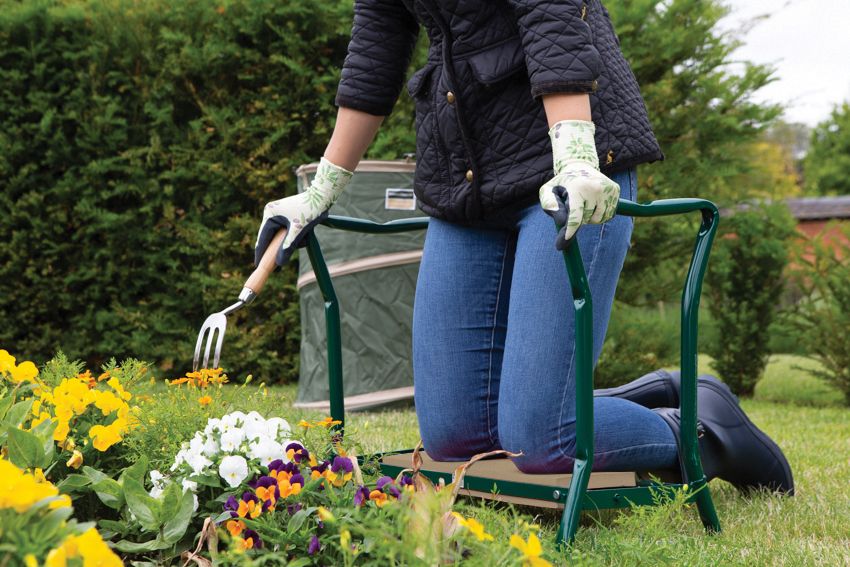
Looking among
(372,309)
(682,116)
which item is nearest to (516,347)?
(372,309)

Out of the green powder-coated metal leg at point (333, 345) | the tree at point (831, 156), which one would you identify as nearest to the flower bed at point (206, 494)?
the green powder-coated metal leg at point (333, 345)

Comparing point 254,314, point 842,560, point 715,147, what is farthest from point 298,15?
point 842,560

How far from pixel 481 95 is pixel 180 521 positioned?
106 centimetres

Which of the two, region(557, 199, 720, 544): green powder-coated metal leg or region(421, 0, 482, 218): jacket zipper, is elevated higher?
region(421, 0, 482, 218): jacket zipper

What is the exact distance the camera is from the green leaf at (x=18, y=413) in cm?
139

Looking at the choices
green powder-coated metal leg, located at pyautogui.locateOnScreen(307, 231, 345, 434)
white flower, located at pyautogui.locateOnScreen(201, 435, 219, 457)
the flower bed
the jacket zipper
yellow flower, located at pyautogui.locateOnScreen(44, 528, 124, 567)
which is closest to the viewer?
yellow flower, located at pyautogui.locateOnScreen(44, 528, 124, 567)

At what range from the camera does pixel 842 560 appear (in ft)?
5.27

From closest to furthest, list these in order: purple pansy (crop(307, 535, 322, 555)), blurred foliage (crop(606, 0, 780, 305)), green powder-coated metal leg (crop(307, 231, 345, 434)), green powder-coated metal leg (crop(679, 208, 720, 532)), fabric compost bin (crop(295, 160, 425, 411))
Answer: purple pansy (crop(307, 535, 322, 555))
green powder-coated metal leg (crop(679, 208, 720, 532))
green powder-coated metal leg (crop(307, 231, 345, 434))
fabric compost bin (crop(295, 160, 425, 411))
blurred foliage (crop(606, 0, 780, 305))

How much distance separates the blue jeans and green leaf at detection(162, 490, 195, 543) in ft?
2.44

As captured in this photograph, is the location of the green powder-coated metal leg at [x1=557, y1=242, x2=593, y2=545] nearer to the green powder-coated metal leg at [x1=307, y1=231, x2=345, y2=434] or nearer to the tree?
the green powder-coated metal leg at [x1=307, y1=231, x2=345, y2=434]

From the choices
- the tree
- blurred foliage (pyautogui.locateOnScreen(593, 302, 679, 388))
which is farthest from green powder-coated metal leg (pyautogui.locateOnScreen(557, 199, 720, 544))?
the tree

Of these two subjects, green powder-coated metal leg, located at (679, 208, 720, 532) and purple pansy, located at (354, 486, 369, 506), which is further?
green powder-coated metal leg, located at (679, 208, 720, 532)

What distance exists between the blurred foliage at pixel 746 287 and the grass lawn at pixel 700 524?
145 centimetres

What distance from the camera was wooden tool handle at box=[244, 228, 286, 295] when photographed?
1684 mm
